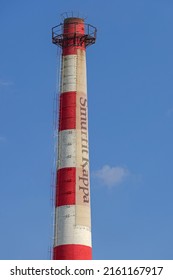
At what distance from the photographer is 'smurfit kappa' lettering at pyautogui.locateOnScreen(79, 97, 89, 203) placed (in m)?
55.2

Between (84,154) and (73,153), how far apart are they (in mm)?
801

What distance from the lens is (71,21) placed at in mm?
58906

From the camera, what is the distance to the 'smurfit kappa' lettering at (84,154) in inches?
2171

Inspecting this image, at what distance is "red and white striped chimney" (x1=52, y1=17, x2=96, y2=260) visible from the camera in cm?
5400

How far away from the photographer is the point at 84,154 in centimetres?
5600

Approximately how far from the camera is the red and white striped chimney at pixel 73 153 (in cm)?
5400

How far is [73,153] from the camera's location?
2188 inches

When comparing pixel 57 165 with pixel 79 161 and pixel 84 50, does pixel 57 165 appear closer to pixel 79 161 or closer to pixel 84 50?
pixel 79 161
